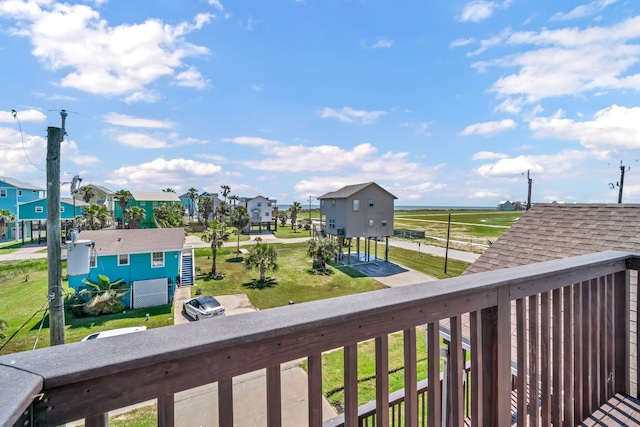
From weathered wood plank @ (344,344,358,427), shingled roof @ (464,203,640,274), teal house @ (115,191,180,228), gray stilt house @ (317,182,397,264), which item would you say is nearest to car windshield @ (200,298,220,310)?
shingled roof @ (464,203,640,274)

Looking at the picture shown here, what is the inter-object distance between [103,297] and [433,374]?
46.4 ft

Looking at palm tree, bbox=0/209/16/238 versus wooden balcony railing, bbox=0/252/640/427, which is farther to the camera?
palm tree, bbox=0/209/16/238

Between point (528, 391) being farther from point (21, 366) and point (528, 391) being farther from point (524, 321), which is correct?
point (21, 366)

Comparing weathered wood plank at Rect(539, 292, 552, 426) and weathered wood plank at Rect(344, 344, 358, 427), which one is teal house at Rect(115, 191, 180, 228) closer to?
weathered wood plank at Rect(344, 344, 358, 427)

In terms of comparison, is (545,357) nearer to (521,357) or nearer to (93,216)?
(521,357)

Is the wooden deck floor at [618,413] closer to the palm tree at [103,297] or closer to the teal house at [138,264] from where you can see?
the palm tree at [103,297]

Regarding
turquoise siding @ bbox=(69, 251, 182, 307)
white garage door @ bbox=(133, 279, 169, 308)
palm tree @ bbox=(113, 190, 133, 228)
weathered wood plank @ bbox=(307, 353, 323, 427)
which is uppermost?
palm tree @ bbox=(113, 190, 133, 228)

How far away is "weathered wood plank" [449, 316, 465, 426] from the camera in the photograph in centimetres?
124

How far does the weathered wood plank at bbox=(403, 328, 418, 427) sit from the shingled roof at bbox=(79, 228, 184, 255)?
14725mm

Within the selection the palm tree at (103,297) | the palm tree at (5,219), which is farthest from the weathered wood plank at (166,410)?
the palm tree at (5,219)

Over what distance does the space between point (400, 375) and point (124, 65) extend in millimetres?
9969

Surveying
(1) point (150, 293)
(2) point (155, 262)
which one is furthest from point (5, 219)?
(1) point (150, 293)

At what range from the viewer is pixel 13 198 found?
27.0 m

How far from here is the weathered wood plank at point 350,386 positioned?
3.32 feet
